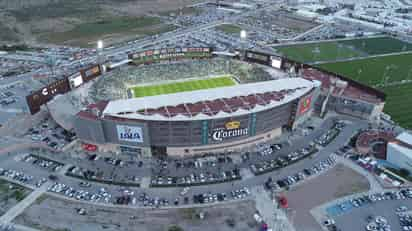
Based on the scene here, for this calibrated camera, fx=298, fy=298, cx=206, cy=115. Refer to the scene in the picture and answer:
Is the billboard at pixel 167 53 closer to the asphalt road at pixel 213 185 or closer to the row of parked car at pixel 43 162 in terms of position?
the asphalt road at pixel 213 185

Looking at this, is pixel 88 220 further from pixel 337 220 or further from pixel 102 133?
pixel 337 220

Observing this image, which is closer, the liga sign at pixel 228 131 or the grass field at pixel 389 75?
the liga sign at pixel 228 131

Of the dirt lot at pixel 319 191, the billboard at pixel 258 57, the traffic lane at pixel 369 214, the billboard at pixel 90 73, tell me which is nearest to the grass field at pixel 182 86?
the billboard at pixel 258 57

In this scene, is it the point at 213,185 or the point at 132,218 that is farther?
the point at 213,185

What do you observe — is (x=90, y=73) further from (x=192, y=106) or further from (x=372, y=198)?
(x=372, y=198)

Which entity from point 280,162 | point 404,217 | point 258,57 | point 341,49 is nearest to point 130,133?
point 280,162

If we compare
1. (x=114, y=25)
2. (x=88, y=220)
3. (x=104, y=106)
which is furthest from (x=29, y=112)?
(x=114, y=25)
